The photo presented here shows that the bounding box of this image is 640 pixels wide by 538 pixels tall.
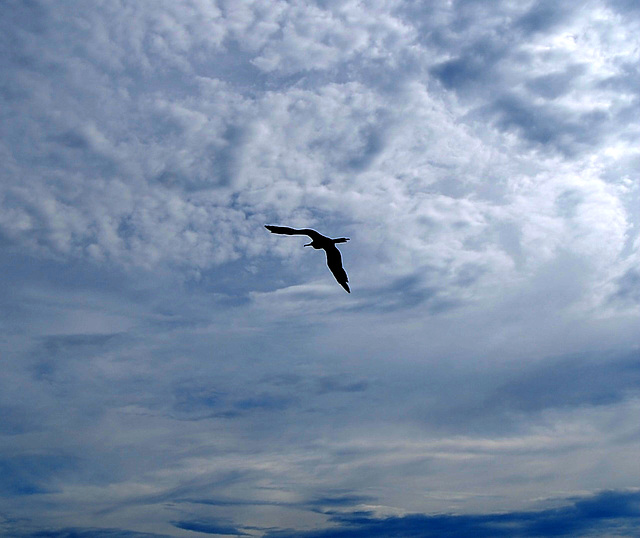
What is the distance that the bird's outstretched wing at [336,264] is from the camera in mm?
43781

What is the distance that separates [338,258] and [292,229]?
5199 millimetres

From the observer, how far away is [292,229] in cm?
4053

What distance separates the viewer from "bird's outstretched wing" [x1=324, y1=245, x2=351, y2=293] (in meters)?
43.8

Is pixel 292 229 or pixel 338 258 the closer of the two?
pixel 292 229

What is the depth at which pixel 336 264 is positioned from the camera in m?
44.1

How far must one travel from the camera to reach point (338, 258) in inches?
1736
